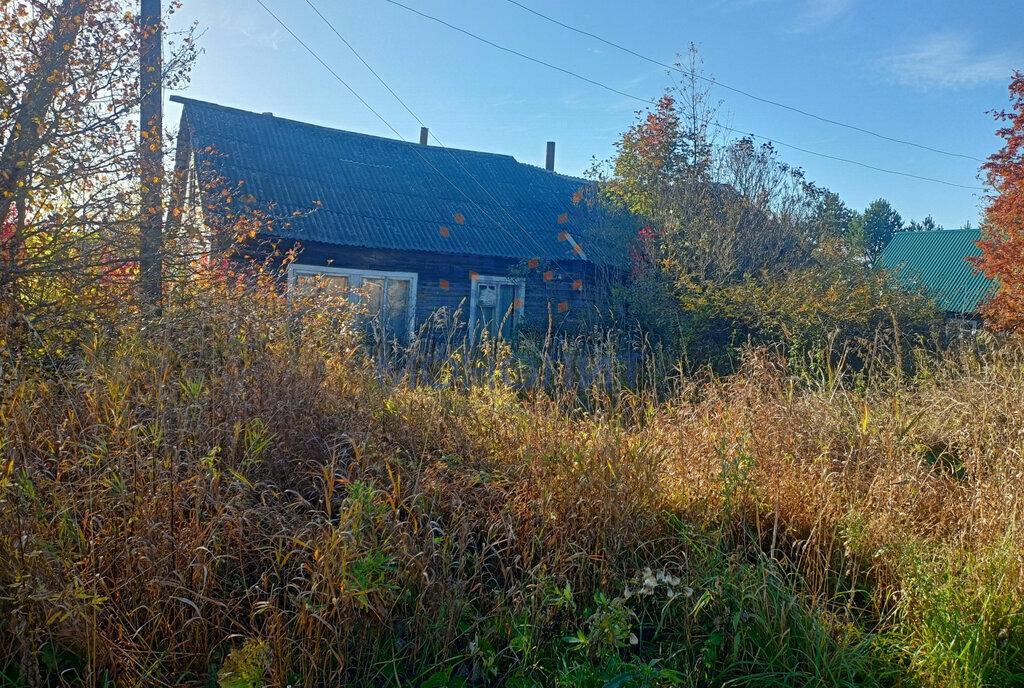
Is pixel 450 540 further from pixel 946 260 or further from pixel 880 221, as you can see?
pixel 880 221

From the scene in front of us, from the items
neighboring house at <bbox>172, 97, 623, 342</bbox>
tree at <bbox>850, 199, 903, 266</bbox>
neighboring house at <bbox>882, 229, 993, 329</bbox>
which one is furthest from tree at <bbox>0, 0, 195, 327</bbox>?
tree at <bbox>850, 199, 903, 266</bbox>

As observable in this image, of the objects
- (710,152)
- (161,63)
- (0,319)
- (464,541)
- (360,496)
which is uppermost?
(710,152)

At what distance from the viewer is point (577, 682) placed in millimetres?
2537

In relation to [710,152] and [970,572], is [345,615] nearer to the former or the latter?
[970,572]

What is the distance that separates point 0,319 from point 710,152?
12.9 meters

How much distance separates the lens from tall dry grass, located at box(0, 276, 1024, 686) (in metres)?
2.67

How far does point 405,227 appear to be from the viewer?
46.5 ft

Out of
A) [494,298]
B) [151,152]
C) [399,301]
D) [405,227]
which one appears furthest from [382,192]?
[151,152]

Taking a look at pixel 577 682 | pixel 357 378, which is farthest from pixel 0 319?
pixel 577 682

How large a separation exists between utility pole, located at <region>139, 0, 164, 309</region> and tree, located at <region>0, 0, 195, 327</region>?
9 centimetres

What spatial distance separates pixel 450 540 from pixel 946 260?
90.8ft

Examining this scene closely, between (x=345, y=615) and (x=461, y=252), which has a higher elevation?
(x=461, y=252)

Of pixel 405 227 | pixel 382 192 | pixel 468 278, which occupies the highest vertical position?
pixel 382 192

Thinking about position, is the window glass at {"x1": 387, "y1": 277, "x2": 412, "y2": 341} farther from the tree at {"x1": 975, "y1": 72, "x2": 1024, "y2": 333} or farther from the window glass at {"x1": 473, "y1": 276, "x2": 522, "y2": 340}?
the tree at {"x1": 975, "y1": 72, "x2": 1024, "y2": 333}
